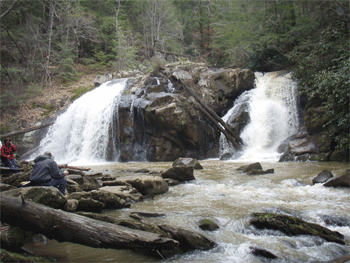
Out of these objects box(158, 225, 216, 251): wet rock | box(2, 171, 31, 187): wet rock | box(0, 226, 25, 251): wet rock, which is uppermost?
box(0, 226, 25, 251): wet rock

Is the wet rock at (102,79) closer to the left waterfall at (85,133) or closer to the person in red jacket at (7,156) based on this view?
the left waterfall at (85,133)

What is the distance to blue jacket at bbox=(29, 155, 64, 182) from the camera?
4980 mm

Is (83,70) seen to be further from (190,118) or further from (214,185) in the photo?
(214,185)

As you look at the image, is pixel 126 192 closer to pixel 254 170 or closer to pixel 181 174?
pixel 181 174

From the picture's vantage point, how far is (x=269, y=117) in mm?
15523

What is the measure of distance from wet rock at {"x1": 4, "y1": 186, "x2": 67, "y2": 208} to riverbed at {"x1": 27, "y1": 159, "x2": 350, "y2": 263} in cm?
78

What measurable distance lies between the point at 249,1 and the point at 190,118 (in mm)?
12332

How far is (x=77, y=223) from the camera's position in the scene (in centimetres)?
331

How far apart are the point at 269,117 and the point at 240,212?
11.6 meters

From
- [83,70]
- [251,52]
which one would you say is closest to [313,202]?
[251,52]

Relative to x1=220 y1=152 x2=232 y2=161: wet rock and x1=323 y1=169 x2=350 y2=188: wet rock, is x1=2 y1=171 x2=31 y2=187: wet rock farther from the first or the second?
x1=220 y1=152 x2=232 y2=161: wet rock

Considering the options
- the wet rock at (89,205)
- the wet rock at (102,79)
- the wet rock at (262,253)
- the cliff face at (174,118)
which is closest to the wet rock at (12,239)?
the wet rock at (89,205)

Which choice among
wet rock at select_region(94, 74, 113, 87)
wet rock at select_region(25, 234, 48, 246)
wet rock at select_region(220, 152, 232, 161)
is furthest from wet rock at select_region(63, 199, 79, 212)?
wet rock at select_region(94, 74, 113, 87)

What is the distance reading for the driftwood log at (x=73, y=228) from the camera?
3184mm
